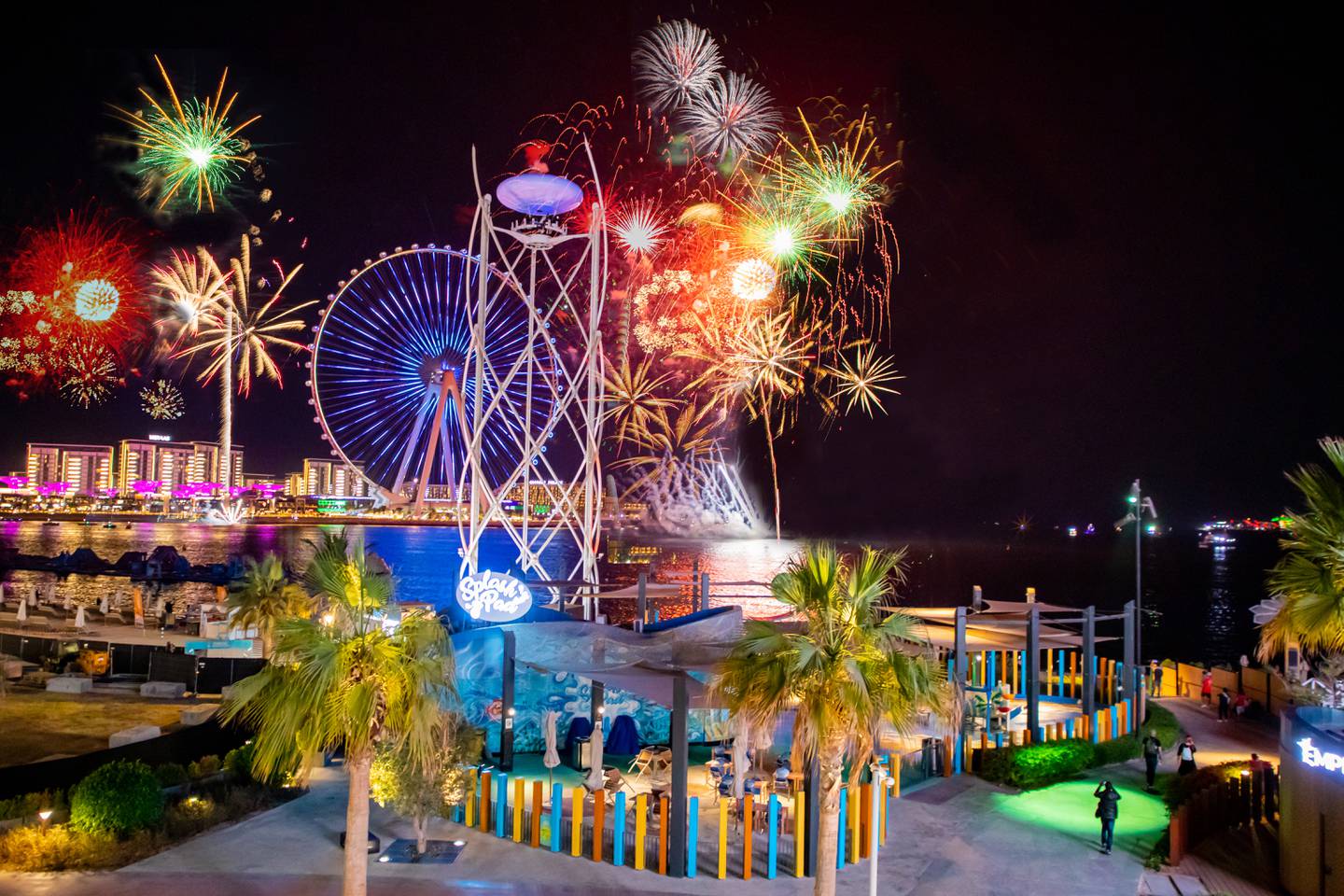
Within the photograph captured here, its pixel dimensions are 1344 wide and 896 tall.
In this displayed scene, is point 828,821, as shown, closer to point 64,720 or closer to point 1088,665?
point 1088,665

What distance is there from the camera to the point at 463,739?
52.4 ft

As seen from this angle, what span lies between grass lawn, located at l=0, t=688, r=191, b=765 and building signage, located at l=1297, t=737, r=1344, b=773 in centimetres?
2000

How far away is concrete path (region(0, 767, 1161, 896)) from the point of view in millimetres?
13484

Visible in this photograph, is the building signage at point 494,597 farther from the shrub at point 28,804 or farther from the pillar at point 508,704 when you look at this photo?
the shrub at point 28,804

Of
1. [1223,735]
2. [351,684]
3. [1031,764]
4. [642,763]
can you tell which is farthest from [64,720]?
[1223,735]

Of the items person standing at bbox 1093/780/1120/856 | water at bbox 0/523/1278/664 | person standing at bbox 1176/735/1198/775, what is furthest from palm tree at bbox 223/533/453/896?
water at bbox 0/523/1278/664

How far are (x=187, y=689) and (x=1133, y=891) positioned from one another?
22.4 metres

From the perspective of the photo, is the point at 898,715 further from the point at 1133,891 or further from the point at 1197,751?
the point at 1197,751

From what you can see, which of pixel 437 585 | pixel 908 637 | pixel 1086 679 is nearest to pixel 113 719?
pixel 908 637

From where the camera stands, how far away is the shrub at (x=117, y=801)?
14609 mm

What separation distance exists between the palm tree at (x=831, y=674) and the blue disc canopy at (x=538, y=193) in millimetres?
23328

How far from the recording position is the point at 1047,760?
20.3 metres

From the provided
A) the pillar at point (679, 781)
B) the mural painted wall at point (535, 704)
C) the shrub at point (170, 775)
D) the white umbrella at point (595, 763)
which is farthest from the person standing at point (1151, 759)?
the shrub at point (170, 775)

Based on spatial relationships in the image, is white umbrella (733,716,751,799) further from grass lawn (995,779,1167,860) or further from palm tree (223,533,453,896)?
palm tree (223,533,453,896)
